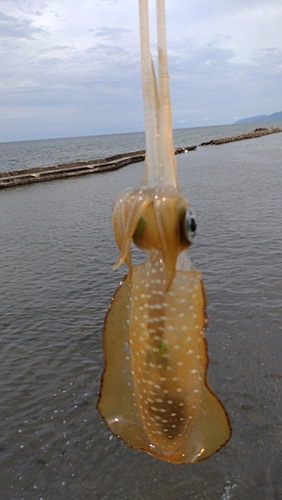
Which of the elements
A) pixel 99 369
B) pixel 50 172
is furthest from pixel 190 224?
pixel 50 172

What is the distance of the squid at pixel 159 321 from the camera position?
175 centimetres

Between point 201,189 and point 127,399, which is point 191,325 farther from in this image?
point 201,189

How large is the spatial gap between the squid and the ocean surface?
1.82m

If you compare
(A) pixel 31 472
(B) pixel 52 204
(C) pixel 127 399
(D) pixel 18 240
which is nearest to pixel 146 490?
(A) pixel 31 472

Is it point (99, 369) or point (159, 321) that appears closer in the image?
point (159, 321)

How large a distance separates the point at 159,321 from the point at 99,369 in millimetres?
4095

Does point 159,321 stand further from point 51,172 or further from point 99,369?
point 51,172

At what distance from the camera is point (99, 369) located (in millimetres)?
5805

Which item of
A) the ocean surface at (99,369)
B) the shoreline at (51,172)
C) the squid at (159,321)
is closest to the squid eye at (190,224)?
the squid at (159,321)

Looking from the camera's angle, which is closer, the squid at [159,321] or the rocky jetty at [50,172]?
the squid at [159,321]

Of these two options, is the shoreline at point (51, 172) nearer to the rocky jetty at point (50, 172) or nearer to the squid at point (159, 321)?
the rocky jetty at point (50, 172)

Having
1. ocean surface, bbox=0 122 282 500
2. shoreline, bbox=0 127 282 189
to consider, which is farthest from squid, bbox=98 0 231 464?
shoreline, bbox=0 127 282 189

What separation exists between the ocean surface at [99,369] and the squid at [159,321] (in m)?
1.82

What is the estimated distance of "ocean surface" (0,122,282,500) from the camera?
398cm
